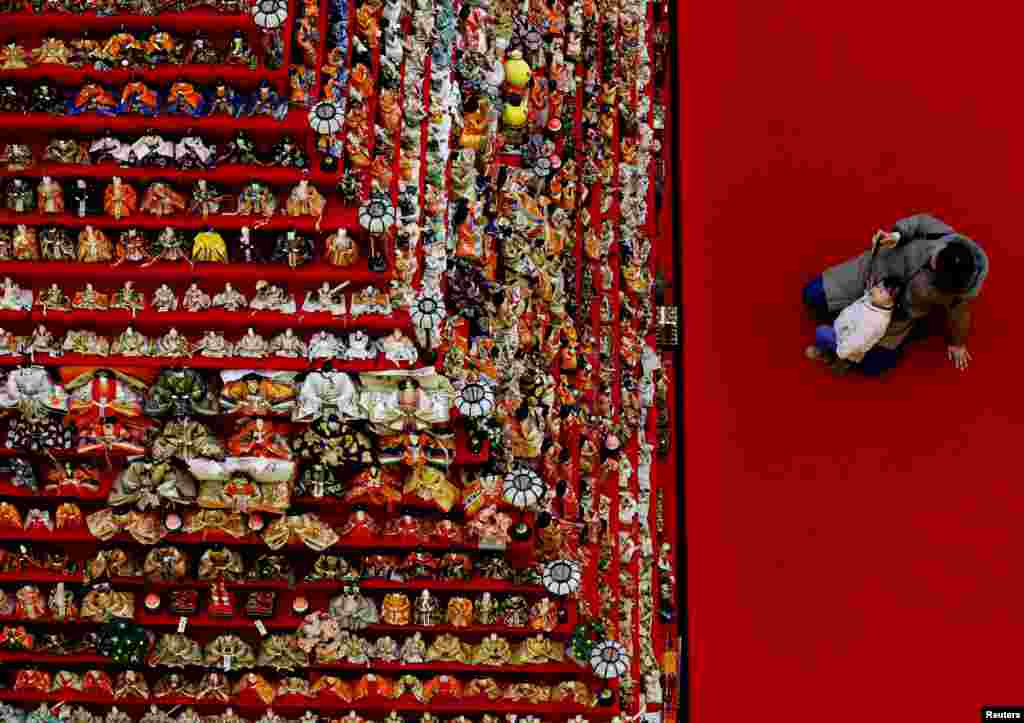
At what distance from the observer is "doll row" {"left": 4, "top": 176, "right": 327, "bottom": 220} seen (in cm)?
741

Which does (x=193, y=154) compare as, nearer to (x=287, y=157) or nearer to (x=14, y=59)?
(x=287, y=157)

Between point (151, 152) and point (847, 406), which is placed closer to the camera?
point (151, 152)

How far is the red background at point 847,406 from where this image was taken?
7.69 m

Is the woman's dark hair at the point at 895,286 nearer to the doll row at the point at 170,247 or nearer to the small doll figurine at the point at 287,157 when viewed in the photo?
the doll row at the point at 170,247

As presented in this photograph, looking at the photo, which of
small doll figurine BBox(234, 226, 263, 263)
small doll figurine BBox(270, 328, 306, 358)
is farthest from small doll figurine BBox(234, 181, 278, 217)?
small doll figurine BBox(270, 328, 306, 358)

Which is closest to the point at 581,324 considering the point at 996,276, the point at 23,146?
the point at 996,276

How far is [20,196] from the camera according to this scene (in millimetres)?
7492

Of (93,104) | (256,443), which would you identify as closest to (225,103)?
(93,104)

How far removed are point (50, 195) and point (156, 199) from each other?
2.16 ft

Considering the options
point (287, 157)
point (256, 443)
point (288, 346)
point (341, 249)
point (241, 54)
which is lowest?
point (256, 443)

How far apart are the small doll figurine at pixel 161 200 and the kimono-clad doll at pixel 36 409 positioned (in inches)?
48.1

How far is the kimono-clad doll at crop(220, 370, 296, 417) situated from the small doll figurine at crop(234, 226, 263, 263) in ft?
2.35

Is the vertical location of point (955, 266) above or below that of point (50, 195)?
below

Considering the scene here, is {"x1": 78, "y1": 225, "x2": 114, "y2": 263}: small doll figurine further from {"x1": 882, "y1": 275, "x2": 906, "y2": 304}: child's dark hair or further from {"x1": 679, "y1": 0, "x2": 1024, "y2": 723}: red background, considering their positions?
{"x1": 882, "y1": 275, "x2": 906, "y2": 304}: child's dark hair
